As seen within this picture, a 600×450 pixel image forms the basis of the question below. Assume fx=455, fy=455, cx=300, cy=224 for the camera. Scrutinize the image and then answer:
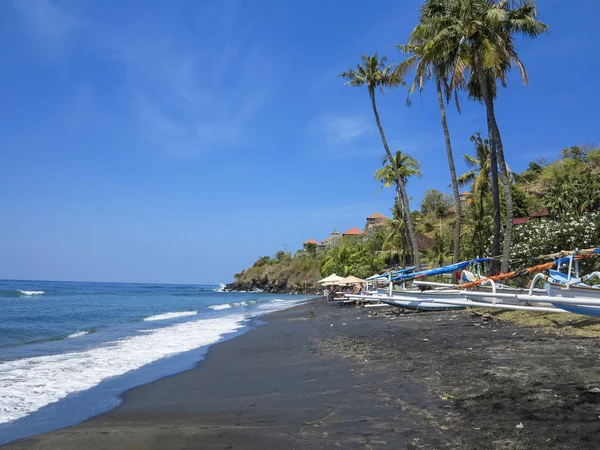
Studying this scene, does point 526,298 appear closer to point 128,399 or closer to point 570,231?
point 128,399

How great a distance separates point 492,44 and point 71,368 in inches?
699

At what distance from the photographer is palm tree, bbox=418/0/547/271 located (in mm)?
17250

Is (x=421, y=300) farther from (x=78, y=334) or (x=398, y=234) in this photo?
(x=398, y=234)

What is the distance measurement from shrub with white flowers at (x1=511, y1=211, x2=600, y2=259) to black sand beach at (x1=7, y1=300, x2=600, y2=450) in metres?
17.0

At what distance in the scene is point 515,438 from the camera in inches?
170

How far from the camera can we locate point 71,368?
10664mm

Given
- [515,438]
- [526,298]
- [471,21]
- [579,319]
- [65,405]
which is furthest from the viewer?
[471,21]

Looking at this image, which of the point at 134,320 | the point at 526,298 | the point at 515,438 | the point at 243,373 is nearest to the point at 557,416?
the point at 515,438

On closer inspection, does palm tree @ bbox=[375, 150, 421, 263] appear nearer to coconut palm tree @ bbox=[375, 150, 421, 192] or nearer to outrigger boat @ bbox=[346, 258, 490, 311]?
coconut palm tree @ bbox=[375, 150, 421, 192]

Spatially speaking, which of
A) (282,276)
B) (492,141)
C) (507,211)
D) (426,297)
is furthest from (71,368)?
(282,276)

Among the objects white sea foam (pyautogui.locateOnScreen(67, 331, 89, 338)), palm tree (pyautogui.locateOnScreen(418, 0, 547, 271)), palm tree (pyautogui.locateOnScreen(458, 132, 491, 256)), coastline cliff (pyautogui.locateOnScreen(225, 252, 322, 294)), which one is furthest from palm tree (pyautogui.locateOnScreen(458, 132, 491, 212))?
coastline cliff (pyautogui.locateOnScreen(225, 252, 322, 294))

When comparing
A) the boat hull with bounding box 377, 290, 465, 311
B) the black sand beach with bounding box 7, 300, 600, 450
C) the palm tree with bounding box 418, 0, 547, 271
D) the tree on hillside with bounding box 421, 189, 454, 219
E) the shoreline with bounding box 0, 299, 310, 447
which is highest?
the tree on hillside with bounding box 421, 189, 454, 219

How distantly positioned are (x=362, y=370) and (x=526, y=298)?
318cm

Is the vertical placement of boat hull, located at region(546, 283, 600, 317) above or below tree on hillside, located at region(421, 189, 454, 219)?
below
